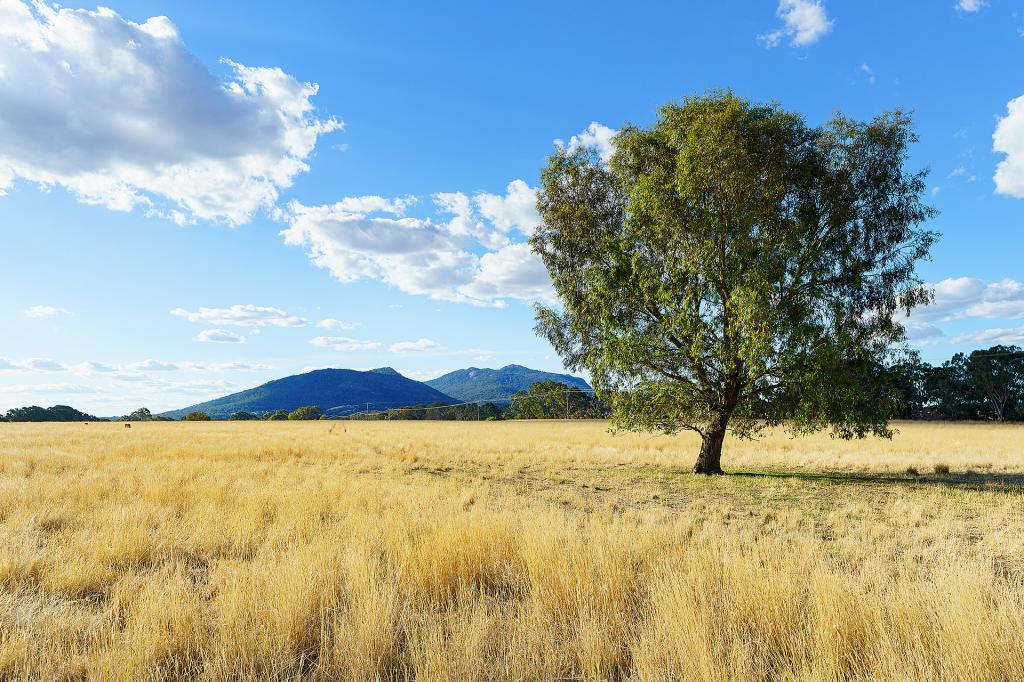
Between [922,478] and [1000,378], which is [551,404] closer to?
[1000,378]

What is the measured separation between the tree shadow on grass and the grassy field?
14.6 feet

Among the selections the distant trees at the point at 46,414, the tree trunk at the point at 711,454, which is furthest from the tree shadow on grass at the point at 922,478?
the distant trees at the point at 46,414

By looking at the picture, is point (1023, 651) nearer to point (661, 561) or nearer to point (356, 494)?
point (661, 561)

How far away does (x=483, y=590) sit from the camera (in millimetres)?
5832

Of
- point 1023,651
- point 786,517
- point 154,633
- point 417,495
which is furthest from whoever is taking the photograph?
point 417,495

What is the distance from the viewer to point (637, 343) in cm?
1680

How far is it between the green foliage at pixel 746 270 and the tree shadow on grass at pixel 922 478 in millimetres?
1833

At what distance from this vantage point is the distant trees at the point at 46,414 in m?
111

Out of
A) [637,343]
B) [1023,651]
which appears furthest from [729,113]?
[1023,651]

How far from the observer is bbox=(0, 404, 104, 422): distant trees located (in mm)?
110938

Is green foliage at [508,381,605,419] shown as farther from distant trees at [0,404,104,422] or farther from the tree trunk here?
distant trees at [0,404,104,422]

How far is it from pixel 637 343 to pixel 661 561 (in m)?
11.1

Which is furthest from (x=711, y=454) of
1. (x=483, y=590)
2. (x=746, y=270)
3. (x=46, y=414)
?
(x=46, y=414)

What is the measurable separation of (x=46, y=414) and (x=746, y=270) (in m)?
151
